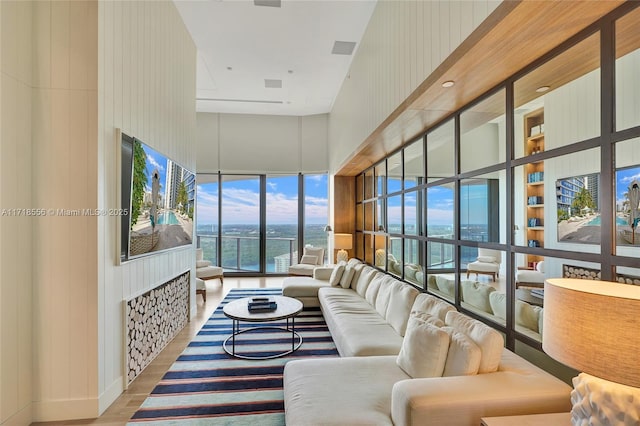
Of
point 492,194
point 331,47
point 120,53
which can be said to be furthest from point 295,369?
point 331,47

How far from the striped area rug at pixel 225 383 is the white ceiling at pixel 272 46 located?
393 centimetres

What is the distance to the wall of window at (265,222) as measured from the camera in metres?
8.11

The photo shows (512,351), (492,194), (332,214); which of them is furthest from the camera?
(332,214)

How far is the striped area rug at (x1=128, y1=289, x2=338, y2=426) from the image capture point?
238 centimetres

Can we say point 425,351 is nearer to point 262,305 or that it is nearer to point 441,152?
point 441,152

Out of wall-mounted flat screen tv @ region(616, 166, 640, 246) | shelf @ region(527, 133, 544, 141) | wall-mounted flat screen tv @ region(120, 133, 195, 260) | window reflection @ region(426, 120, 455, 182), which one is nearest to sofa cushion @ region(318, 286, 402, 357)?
window reflection @ region(426, 120, 455, 182)

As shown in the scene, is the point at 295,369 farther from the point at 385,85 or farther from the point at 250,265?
the point at 250,265

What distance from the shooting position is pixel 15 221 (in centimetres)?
226

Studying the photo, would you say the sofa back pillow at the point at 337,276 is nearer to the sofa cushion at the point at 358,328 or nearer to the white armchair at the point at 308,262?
the sofa cushion at the point at 358,328

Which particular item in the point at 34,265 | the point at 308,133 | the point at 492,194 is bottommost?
the point at 34,265

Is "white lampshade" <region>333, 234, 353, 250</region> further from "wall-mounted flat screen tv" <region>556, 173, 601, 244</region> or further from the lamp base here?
the lamp base

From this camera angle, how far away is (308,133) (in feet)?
26.6

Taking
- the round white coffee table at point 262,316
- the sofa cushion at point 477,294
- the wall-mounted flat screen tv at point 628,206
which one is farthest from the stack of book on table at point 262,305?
the wall-mounted flat screen tv at point 628,206

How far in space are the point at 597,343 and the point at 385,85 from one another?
288 centimetres
